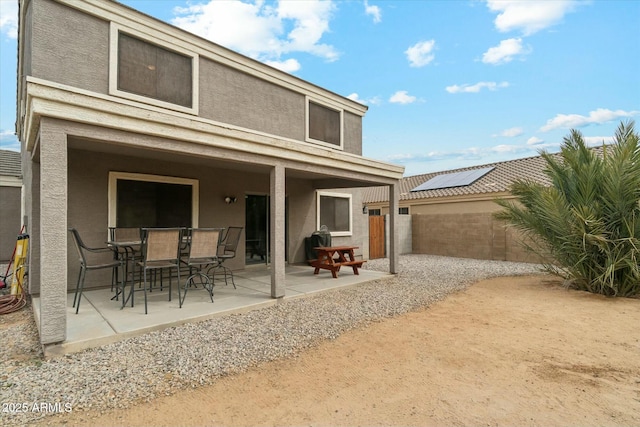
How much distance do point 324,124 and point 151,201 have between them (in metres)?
5.59

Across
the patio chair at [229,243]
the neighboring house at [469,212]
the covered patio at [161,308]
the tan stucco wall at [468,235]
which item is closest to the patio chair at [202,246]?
the covered patio at [161,308]

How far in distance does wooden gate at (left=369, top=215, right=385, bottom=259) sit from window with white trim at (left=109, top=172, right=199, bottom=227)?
723 cm

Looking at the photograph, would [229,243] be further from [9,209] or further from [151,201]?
[9,209]

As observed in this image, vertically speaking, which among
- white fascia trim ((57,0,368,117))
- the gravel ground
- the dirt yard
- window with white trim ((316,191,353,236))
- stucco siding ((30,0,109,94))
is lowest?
the dirt yard

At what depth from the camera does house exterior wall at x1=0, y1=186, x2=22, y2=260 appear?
10731mm

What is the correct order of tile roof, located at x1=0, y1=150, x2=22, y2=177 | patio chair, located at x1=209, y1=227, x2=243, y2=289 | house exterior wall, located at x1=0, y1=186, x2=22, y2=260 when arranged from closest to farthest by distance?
patio chair, located at x1=209, y1=227, x2=243, y2=289, house exterior wall, located at x1=0, y1=186, x2=22, y2=260, tile roof, located at x1=0, y1=150, x2=22, y2=177

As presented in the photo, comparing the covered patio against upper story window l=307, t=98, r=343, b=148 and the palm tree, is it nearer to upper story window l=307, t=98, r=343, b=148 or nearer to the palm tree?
the palm tree

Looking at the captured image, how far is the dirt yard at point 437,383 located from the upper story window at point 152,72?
18.6 ft

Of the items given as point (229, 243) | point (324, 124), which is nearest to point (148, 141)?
point (229, 243)

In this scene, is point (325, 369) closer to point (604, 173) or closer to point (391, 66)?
point (604, 173)

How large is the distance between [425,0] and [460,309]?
7.57m

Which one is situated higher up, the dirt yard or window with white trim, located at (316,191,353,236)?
window with white trim, located at (316,191,353,236)

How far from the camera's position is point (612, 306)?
18.9 ft

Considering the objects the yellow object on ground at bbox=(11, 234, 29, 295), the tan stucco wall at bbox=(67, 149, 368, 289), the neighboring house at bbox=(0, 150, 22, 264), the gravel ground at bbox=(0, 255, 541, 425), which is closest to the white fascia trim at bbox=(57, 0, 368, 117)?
the tan stucco wall at bbox=(67, 149, 368, 289)
